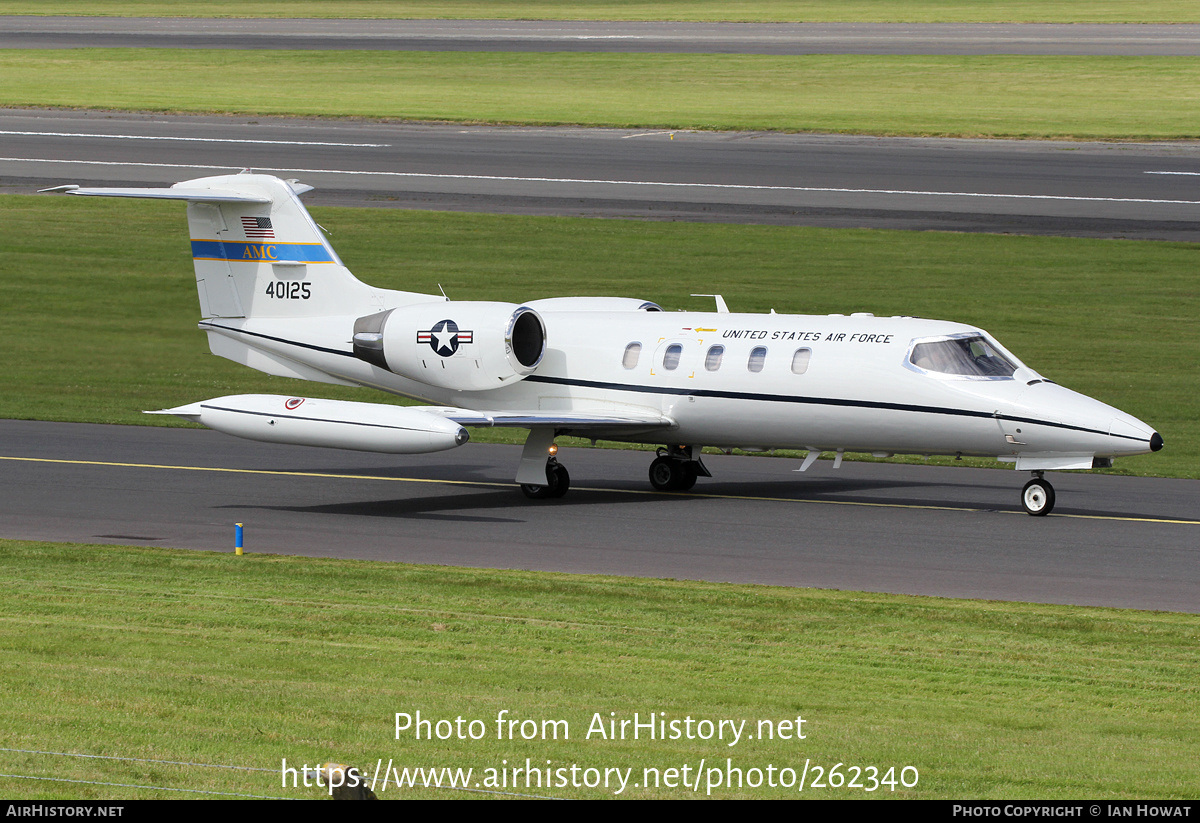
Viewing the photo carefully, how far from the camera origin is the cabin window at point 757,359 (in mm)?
Answer: 23547

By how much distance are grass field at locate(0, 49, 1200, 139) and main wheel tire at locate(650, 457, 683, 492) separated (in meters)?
32.6

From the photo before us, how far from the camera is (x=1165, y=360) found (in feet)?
114

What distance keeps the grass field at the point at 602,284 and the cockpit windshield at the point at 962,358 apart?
8.20 meters

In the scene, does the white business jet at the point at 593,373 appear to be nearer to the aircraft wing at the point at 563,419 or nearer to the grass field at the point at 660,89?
the aircraft wing at the point at 563,419

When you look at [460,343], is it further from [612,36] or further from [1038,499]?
[612,36]

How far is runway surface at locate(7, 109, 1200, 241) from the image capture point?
4512 centimetres

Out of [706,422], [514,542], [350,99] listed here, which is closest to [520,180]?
[350,99]

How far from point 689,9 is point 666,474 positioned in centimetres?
7297

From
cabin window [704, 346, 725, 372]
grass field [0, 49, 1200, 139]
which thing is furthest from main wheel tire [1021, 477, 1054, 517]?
grass field [0, 49, 1200, 139]

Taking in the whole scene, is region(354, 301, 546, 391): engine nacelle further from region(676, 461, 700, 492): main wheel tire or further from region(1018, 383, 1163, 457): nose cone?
region(1018, 383, 1163, 457): nose cone

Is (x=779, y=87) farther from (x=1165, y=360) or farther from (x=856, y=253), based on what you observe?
(x=1165, y=360)

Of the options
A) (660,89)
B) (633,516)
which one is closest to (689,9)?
(660,89)

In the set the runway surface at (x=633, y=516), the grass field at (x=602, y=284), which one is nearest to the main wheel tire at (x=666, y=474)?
the runway surface at (x=633, y=516)
